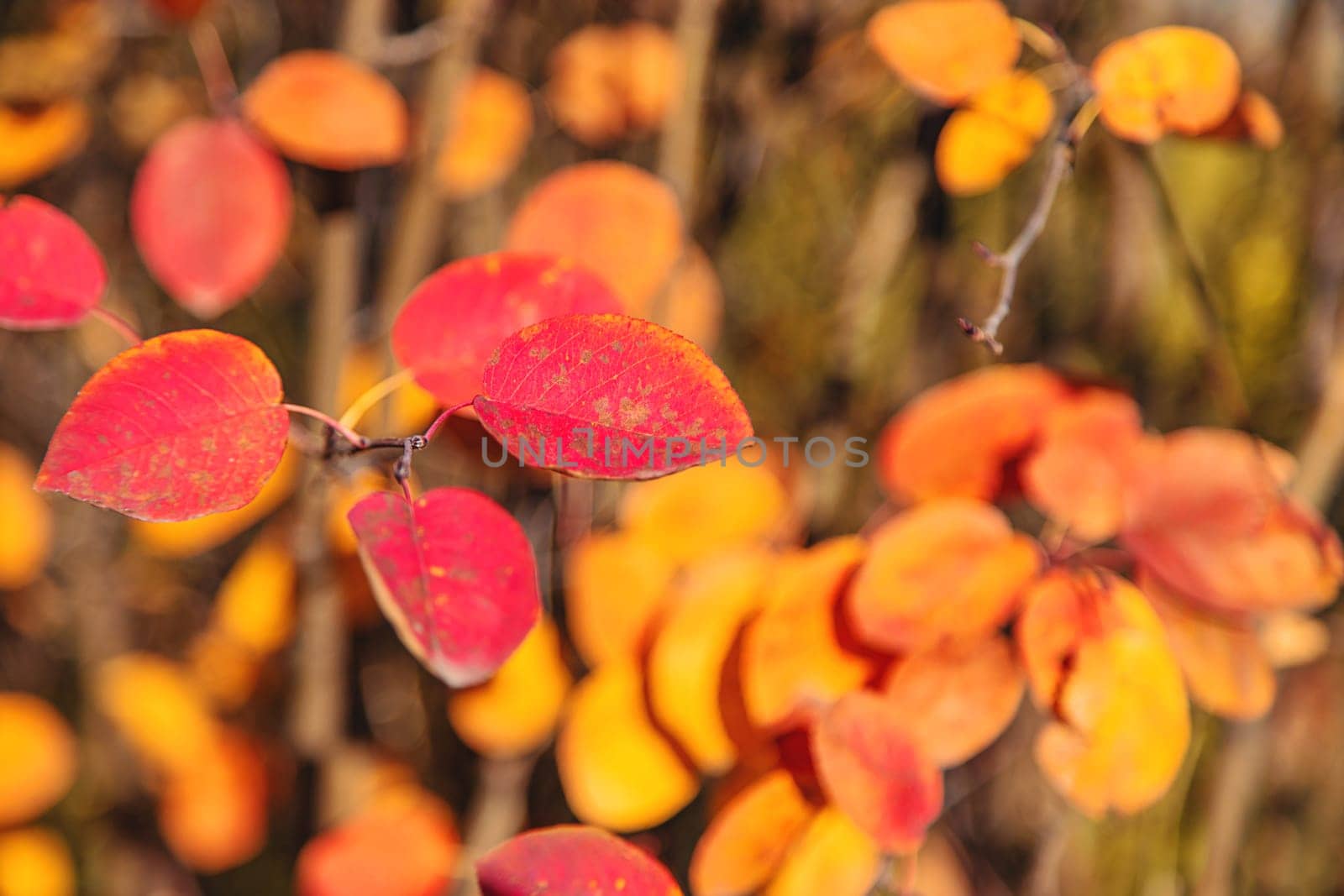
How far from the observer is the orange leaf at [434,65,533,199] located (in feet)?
2.44

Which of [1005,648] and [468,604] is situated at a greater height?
[468,604]

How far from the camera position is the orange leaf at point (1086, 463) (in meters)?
0.49

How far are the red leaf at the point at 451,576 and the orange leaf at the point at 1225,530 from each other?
13.2 inches

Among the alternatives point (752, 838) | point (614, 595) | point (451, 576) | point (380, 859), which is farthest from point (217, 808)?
point (451, 576)

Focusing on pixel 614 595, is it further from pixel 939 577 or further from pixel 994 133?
pixel 994 133

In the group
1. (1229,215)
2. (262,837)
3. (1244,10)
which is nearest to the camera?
(1244,10)

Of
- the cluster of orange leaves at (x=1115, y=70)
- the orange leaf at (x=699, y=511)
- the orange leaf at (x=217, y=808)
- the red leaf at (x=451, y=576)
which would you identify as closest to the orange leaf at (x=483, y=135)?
the orange leaf at (x=699, y=511)

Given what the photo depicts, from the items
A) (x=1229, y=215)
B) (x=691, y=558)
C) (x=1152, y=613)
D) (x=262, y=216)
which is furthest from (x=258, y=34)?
(x=1229, y=215)

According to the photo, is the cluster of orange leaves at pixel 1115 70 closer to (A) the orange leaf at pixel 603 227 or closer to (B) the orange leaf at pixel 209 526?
(A) the orange leaf at pixel 603 227

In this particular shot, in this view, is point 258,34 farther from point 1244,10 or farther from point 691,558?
point 1244,10

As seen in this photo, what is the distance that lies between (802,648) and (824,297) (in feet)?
3.05

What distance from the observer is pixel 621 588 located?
0.58m

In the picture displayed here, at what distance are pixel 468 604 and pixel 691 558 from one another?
0.38 meters

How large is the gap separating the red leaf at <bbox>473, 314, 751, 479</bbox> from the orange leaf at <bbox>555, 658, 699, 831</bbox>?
0.29 meters
